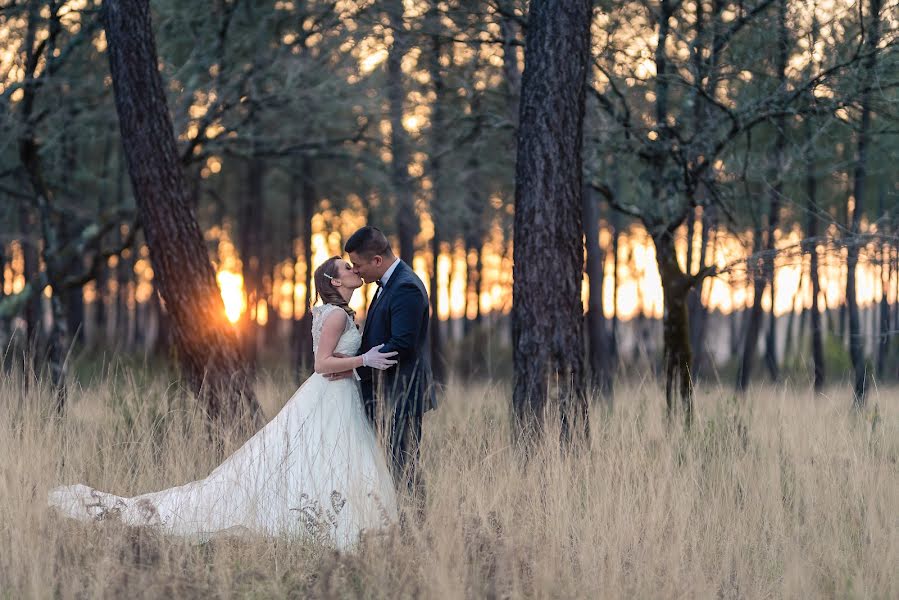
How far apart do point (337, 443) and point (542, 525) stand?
142 cm

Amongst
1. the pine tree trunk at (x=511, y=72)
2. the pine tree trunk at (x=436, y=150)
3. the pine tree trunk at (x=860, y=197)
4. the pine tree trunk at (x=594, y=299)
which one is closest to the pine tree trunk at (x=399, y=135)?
the pine tree trunk at (x=436, y=150)

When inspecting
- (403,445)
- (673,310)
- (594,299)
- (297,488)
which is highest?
(594,299)

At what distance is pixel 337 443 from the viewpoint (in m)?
6.14

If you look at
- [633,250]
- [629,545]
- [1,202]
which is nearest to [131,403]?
[629,545]

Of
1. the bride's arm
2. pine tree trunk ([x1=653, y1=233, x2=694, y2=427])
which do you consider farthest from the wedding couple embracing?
pine tree trunk ([x1=653, y1=233, x2=694, y2=427])

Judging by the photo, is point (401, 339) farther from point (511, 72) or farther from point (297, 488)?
point (511, 72)

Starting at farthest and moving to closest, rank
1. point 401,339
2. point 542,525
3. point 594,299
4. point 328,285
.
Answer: point 594,299 < point 328,285 < point 401,339 < point 542,525

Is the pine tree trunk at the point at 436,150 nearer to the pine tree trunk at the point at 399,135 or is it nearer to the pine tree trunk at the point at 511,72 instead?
the pine tree trunk at the point at 399,135

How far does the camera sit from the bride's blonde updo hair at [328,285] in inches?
246

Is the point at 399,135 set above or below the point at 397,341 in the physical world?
above

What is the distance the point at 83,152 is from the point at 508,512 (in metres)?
23.9

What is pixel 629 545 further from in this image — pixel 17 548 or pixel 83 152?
pixel 83 152

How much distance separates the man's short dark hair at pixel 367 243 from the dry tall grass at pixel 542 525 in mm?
1467

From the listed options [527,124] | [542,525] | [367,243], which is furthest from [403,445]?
[527,124]
